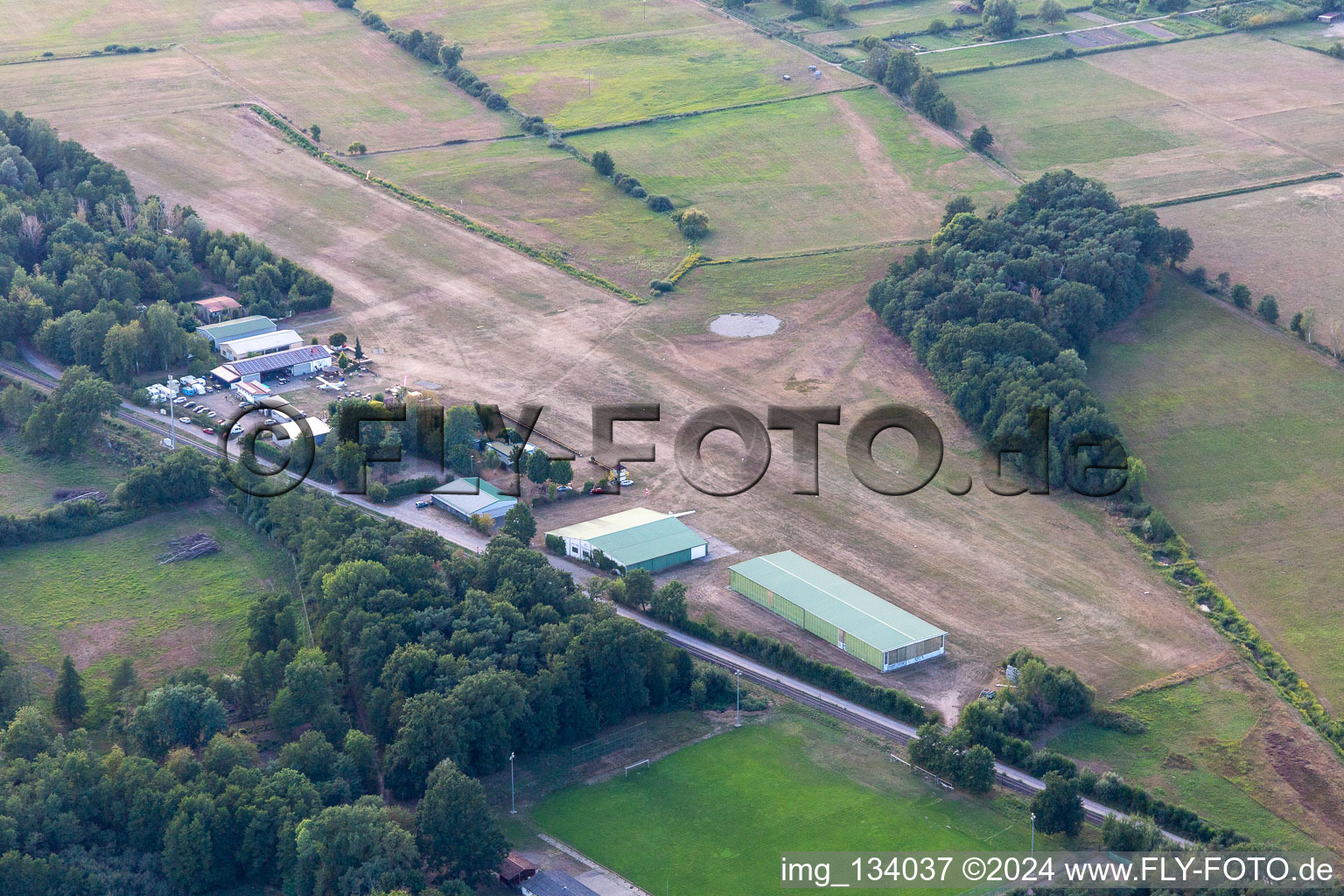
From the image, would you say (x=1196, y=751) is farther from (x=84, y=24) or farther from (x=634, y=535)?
(x=84, y=24)

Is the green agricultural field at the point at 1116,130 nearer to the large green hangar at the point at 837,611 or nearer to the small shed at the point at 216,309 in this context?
the large green hangar at the point at 837,611

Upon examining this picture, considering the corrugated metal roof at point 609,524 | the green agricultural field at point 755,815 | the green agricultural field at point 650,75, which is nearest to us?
the green agricultural field at point 755,815

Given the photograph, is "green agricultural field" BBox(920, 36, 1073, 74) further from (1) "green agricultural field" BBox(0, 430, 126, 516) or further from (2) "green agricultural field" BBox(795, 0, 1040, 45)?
(1) "green agricultural field" BBox(0, 430, 126, 516)

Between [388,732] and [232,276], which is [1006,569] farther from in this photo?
[232,276]

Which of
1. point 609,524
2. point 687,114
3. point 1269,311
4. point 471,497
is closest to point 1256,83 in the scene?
point 1269,311

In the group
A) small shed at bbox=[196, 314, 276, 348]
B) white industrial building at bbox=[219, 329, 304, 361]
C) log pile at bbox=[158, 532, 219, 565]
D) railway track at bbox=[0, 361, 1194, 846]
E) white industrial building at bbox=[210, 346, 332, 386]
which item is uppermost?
small shed at bbox=[196, 314, 276, 348]

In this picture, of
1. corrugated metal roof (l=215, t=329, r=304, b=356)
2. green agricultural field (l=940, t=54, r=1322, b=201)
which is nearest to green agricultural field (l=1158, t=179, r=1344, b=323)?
green agricultural field (l=940, t=54, r=1322, b=201)

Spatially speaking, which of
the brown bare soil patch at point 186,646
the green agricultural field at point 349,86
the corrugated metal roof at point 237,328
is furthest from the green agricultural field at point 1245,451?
the green agricultural field at point 349,86
